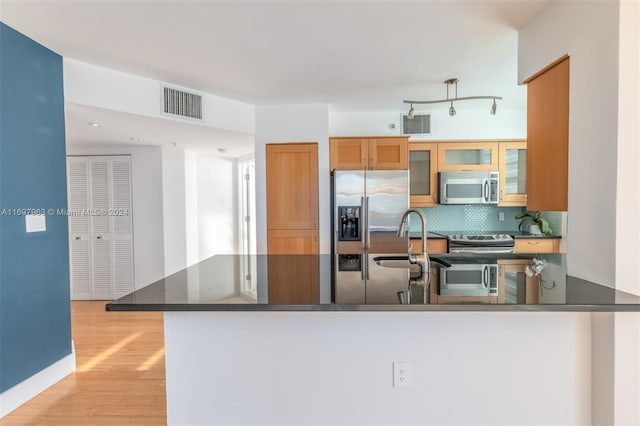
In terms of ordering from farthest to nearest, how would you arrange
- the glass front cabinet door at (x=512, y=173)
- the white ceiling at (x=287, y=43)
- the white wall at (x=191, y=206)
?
the white wall at (x=191, y=206), the glass front cabinet door at (x=512, y=173), the white ceiling at (x=287, y=43)

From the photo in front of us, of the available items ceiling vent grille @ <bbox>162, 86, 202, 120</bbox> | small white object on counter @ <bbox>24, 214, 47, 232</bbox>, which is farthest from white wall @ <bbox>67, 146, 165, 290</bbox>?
small white object on counter @ <bbox>24, 214, 47, 232</bbox>

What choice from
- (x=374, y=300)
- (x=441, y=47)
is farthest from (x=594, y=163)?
(x=441, y=47)

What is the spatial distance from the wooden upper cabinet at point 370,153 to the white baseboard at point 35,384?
2.99 metres

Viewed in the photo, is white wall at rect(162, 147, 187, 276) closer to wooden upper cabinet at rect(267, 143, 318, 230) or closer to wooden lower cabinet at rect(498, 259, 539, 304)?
wooden upper cabinet at rect(267, 143, 318, 230)

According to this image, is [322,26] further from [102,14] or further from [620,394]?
[620,394]

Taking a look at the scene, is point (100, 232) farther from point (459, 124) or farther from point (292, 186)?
point (459, 124)

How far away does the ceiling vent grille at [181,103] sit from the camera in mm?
3174

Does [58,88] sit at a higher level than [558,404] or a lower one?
higher

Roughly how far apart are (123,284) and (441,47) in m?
4.61

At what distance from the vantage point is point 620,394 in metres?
1.46

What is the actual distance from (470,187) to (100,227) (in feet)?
15.5

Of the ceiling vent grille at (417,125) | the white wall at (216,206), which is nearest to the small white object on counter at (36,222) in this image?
the white wall at (216,206)

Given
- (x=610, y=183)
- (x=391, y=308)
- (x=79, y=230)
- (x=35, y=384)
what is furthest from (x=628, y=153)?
(x=79, y=230)

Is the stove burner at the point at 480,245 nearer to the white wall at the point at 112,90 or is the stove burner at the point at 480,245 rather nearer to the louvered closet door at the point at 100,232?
the white wall at the point at 112,90
